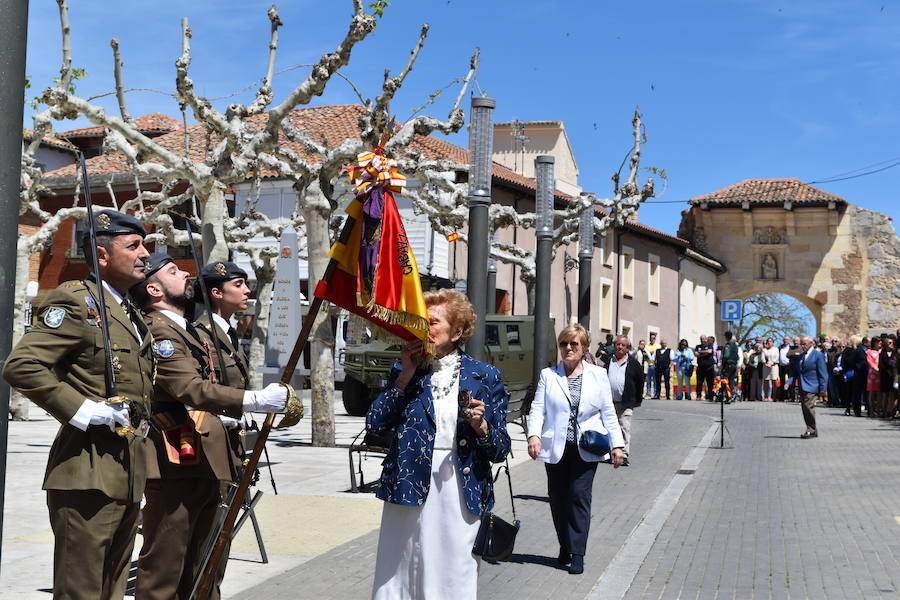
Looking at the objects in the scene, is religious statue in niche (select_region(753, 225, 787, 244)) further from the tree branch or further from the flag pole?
the flag pole

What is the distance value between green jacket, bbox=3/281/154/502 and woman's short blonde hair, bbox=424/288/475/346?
1.29m

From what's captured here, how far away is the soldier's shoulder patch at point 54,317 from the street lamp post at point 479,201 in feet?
25.7

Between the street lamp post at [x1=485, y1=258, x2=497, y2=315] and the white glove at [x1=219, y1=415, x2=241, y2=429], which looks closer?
the white glove at [x1=219, y1=415, x2=241, y2=429]

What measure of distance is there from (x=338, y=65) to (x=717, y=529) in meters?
7.82

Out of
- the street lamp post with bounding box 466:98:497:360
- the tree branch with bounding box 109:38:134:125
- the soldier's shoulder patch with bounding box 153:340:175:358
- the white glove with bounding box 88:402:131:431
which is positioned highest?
the tree branch with bounding box 109:38:134:125

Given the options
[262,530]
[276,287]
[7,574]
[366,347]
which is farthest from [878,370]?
[7,574]

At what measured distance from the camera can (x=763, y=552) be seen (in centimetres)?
828

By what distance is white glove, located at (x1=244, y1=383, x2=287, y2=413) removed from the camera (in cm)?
451

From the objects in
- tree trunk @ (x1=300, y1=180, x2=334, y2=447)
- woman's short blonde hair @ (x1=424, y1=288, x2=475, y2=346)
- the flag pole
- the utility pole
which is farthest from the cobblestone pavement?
the utility pole

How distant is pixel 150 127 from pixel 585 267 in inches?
1115

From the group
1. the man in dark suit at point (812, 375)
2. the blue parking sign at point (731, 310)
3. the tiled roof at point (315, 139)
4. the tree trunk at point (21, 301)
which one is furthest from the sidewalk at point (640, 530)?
the tiled roof at point (315, 139)

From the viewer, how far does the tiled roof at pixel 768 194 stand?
48688mm

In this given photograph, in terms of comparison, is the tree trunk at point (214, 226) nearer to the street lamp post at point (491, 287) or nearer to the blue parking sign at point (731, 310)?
the street lamp post at point (491, 287)

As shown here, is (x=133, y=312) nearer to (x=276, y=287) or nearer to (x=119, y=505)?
(x=119, y=505)
